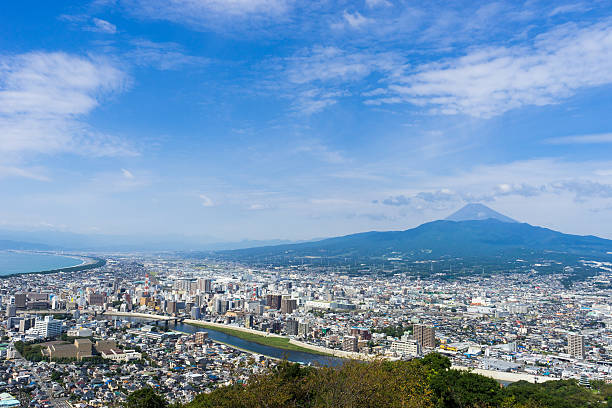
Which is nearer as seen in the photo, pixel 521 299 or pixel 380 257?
pixel 521 299

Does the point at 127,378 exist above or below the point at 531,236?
below

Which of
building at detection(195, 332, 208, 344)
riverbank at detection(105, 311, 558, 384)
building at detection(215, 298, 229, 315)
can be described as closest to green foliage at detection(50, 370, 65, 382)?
building at detection(195, 332, 208, 344)

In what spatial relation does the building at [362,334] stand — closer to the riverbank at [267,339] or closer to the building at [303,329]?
the building at [303,329]

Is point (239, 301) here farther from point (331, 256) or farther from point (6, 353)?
point (331, 256)

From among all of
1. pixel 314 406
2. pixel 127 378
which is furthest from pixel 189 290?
pixel 314 406

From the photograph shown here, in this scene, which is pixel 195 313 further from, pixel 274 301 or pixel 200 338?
pixel 200 338
